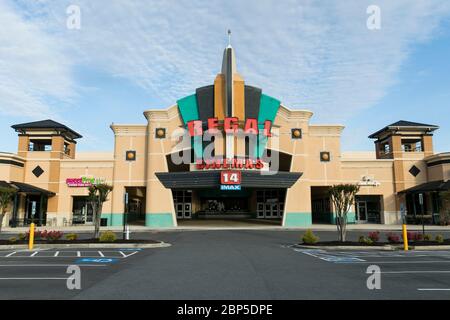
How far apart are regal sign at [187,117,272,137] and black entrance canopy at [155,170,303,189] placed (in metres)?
4.43

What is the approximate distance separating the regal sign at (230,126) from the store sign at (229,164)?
3.07 metres

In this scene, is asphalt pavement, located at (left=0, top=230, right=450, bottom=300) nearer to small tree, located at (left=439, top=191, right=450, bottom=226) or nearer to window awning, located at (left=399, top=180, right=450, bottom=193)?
window awning, located at (left=399, top=180, right=450, bottom=193)

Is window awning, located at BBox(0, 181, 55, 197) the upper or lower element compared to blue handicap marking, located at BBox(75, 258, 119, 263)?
upper

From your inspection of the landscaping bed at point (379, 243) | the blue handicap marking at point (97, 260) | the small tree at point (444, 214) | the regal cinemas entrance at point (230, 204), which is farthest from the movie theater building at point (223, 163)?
the blue handicap marking at point (97, 260)

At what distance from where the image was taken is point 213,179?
36781 mm

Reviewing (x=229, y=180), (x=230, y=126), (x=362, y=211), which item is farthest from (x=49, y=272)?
(x=362, y=211)

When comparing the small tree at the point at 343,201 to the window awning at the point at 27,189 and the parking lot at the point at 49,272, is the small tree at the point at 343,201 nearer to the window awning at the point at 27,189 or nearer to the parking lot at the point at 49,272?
the parking lot at the point at 49,272

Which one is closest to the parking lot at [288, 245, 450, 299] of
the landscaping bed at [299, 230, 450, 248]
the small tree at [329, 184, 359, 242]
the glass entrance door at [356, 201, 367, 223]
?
the landscaping bed at [299, 230, 450, 248]

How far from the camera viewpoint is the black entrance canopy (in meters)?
36.9

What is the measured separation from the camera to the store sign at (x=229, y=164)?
36.9 metres

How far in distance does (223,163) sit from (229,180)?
6.65ft
